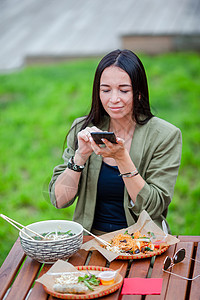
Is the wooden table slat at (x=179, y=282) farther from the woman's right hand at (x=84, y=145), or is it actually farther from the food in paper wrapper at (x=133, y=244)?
the woman's right hand at (x=84, y=145)

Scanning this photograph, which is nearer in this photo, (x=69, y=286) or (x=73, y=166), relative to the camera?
(x=69, y=286)

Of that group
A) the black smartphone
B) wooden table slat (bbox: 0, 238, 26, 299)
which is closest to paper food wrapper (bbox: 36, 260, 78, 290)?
wooden table slat (bbox: 0, 238, 26, 299)

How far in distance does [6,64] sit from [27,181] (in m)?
3.62

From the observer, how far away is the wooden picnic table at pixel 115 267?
152cm

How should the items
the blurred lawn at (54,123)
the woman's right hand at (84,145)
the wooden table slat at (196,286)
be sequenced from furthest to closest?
the blurred lawn at (54,123), the woman's right hand at (84,145), the wooden table slat at (196,286)

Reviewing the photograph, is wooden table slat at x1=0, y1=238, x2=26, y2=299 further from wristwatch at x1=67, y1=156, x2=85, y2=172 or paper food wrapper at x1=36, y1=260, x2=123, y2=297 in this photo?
wristwatch at x1=67, y1=156, x2=85, y2=172

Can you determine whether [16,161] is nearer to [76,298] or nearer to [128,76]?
[128,76]

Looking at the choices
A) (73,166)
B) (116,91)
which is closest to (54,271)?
(73,166)

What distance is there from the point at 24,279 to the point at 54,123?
11.6ft

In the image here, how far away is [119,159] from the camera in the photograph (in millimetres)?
1956

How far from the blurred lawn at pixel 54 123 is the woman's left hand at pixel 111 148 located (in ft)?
1.27

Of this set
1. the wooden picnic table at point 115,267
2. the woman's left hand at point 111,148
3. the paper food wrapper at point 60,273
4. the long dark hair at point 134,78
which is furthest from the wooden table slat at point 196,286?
the long dark hair at point 134,78

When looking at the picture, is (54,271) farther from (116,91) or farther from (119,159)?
(116,91)

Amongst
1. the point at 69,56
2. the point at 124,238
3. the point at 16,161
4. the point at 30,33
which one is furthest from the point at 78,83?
the point at 124,238
